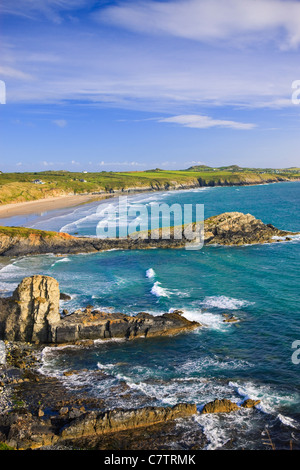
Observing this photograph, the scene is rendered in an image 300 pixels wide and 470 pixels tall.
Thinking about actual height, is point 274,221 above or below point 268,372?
above

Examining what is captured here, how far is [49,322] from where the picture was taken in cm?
2816

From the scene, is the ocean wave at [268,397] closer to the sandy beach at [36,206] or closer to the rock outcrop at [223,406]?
the rock outcrop at [223,406]

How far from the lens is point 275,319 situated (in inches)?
1225

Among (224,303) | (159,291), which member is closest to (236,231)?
(159,291)

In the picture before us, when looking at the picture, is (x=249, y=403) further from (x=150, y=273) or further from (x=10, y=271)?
(x=10, y=271)

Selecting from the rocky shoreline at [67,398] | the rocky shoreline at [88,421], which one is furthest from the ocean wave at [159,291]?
the rocky shoreline at [88,421]

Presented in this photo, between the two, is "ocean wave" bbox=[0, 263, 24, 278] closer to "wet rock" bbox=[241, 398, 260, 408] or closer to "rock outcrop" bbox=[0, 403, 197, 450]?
"rock outcrop" bbox=[0, 403, 197, 450]

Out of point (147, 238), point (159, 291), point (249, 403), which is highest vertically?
point (147, 238)

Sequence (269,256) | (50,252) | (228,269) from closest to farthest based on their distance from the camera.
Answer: (228,269) → (269,256) → (50,252)

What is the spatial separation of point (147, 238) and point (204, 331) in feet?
119

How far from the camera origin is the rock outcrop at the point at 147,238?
58969mm

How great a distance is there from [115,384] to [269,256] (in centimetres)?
3582

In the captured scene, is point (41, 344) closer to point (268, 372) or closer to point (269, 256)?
point (268, 372)

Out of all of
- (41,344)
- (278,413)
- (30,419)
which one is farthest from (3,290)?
(278,413)
